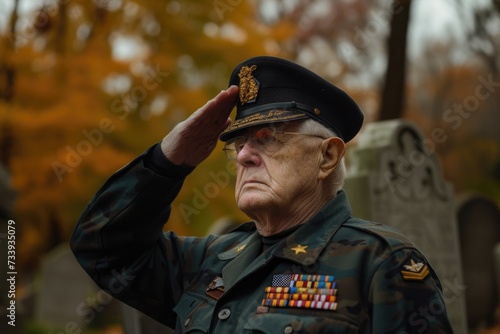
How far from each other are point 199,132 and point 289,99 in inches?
15.5

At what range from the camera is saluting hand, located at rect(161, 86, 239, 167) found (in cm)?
304

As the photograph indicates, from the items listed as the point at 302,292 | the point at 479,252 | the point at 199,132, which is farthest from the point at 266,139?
the point at 479,252

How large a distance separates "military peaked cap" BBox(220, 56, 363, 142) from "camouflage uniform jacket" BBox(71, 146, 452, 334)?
29 cm

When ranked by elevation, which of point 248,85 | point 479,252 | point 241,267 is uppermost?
point 248,85

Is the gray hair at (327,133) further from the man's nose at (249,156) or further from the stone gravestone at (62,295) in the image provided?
the stone gravestone at (62,295)

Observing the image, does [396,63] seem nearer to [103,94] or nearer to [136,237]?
[103,94]

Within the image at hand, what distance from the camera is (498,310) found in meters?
11.4

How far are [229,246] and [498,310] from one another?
911 cm

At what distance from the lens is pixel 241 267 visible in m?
2.90

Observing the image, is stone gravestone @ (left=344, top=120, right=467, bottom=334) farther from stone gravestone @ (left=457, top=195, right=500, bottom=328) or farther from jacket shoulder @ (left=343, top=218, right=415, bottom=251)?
jacket shoulder @ (left=343, top=218, right=415, bottom=251)

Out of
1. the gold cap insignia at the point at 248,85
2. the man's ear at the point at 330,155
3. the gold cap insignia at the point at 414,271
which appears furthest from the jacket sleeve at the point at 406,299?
the gold cap insignia at the point at 248,85

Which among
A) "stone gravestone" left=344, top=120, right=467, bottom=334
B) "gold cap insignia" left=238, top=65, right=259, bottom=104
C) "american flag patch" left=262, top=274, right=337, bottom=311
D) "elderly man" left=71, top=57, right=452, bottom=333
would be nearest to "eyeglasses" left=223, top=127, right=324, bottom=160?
"elderly man" left=71, top=57, right=452, bottom=333

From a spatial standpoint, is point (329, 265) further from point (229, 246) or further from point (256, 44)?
point (256, 44)

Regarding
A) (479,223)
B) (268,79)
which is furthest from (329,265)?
(479,223)
